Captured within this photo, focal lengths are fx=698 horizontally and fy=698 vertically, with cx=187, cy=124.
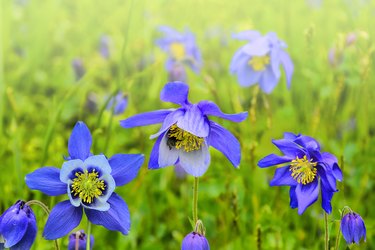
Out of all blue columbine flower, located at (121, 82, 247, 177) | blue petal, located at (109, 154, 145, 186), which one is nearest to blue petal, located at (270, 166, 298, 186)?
blue columbine flower, located at (121, 82, 247, 177)

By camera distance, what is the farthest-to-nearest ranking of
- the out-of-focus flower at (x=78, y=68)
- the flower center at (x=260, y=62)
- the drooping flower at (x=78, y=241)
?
1. the out-of-focus flower at (x=78, y=68)
2. the flower center at (x=260, y=62)
3. the drooping flower at (x=78, y=241)

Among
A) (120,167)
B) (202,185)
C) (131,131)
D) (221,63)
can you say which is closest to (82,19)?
(221,63)

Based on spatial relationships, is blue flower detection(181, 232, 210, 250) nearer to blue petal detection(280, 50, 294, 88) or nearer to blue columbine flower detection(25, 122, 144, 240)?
blue columbine flower detection(25, 122, 144, 240)

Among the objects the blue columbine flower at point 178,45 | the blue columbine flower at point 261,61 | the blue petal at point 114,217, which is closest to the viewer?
the blue petal at point 114,217

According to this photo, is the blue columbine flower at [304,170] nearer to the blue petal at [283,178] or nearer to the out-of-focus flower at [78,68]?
the blue petal at [283,178]

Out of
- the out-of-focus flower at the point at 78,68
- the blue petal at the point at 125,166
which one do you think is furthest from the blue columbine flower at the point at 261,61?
the out-of-focus flower at the point at 78,68

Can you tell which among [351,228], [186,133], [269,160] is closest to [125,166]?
[186,133]
